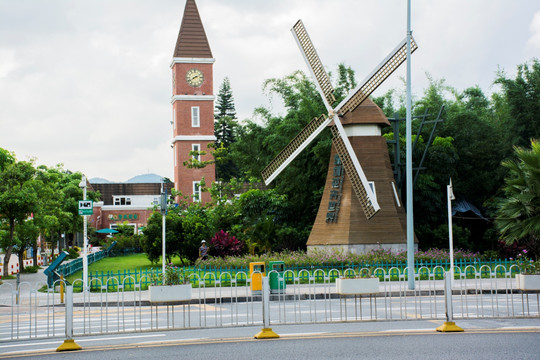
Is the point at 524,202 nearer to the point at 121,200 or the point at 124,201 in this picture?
the point at 121,200

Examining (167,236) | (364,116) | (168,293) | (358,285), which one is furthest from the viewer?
(167,236)

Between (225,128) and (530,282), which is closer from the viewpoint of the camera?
(530,282)

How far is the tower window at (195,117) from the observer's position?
64.6 metres

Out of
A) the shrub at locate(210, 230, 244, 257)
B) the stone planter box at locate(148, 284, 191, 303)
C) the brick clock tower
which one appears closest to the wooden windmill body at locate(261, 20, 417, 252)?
the shrub at locate(210, 230, 244, 257)

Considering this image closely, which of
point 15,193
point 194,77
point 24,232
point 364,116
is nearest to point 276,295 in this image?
point 364,116

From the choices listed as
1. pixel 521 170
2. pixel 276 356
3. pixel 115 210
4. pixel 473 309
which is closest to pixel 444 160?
pixel 521 170

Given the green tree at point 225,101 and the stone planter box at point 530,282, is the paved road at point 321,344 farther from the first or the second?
the green tree at point 225,101

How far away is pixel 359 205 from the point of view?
1292 inches

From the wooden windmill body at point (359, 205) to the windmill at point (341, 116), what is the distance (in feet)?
2.34

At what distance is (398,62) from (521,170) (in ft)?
26.6

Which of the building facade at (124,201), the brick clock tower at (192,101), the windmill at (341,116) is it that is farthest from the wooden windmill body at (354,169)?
the building facade at (124,201)

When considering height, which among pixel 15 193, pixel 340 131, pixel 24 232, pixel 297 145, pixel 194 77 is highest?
pixel 194 77

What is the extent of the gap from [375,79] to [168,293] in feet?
66.6

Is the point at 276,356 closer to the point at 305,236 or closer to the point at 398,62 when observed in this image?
the point at 398,62
